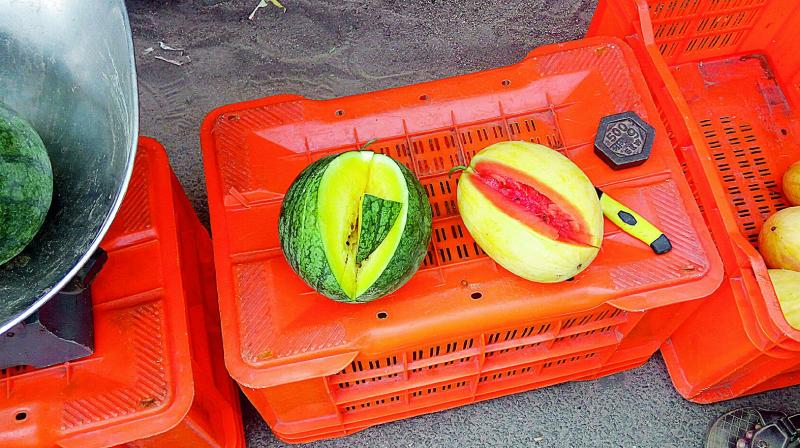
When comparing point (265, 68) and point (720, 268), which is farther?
point (265, 68)

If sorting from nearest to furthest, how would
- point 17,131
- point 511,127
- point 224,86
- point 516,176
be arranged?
1. point 17,131
2. point 516,176
3. point 511,127
4. point 224,86

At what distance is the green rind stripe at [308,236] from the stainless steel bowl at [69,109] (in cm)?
42

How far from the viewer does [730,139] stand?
8.00 ft

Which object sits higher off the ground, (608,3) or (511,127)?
(608,3)

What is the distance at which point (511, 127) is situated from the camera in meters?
2.00

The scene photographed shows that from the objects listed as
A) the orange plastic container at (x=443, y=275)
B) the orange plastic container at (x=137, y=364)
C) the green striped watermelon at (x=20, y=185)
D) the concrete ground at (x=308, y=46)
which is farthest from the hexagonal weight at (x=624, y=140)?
the green striped watermelon at (x=20, y=185)

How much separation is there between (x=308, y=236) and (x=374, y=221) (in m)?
0.16

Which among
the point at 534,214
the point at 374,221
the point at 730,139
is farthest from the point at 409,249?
the point at 730,139

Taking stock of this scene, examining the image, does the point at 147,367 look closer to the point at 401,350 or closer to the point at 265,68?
the point at 401,350

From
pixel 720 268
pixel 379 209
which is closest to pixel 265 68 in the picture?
pixel 379 209

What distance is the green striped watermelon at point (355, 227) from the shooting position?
1515 millimetres

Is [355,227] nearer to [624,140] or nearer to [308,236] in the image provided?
[308,236]

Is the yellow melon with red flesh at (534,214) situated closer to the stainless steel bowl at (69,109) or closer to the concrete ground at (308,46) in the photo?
the stainless steel bowl at (69,109)

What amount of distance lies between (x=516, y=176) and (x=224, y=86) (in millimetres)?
1791
